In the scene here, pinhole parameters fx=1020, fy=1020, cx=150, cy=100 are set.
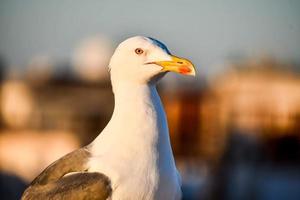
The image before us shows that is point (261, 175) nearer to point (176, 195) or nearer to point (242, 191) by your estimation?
point (242, 191)

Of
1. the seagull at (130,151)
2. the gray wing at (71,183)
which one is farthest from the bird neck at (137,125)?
the gray wing at (71,183)

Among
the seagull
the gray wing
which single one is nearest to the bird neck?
the seagull

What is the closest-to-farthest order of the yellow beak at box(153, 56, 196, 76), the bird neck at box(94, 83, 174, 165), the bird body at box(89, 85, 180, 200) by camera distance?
1. the bird body at box(89, 85, 180, 200)
2. the bird neck at box(94, 83, 174, 165)
3. the yellow beak at box(153, 56, 196, 76)

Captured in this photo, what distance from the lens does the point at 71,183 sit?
5953mm

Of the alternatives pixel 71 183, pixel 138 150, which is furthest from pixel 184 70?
pixel 71 183

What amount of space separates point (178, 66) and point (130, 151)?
0.60 metres

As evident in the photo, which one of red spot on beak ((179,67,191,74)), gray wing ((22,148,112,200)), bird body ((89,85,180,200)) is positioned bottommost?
gray wing ((22,148,112,200))

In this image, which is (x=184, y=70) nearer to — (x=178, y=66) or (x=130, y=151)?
(x=178, y=66)

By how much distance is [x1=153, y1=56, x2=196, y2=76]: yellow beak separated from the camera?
237 inches

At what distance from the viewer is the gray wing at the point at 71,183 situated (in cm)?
580

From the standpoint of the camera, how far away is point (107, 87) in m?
34.7

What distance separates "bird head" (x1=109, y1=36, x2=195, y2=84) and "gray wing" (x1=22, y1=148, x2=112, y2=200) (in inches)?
20.9

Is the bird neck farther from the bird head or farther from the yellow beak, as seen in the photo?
the yellow beak

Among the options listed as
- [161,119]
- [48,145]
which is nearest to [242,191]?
[48,145]
